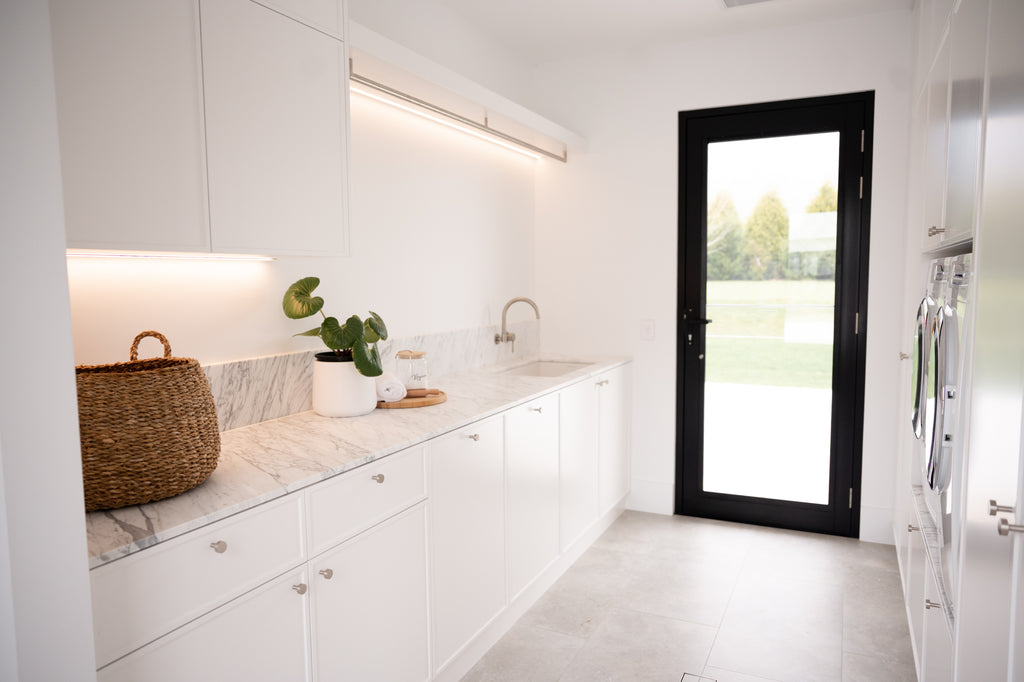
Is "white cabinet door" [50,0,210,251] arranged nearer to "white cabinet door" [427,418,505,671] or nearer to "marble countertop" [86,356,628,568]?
"marble countertop" [86,356,628,568]

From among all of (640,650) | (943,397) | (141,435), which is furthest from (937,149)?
(141,435)

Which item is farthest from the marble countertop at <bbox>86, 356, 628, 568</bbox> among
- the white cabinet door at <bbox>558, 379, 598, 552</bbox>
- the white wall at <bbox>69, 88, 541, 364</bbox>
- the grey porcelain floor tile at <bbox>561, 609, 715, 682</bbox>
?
the grey porcelain floor tile at <bbox>561, 609, 715, 682</bbox>

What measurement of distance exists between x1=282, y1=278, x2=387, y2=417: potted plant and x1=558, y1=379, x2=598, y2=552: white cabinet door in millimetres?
1046

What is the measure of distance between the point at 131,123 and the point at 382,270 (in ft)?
4.80

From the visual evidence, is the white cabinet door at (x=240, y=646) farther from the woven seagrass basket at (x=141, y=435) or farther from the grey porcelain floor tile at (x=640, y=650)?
the grey porcelain floor tile at (x=640, y=650)

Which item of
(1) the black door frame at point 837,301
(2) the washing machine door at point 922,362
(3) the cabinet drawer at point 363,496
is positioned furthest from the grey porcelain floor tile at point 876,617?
(3) the cabinet drawer at point 363,496

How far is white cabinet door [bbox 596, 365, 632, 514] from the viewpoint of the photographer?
3612 mm

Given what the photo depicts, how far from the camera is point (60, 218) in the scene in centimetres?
97

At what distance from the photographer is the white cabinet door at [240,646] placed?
1256 mm

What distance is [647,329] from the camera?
3988 millimetres

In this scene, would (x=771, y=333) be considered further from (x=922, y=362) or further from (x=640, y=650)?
(x=640, y=650)

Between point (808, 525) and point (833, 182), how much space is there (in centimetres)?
187

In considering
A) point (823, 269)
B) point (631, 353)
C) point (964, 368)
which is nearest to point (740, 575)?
point (631, 353)

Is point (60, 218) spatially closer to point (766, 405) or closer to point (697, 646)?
point (697, 646)
